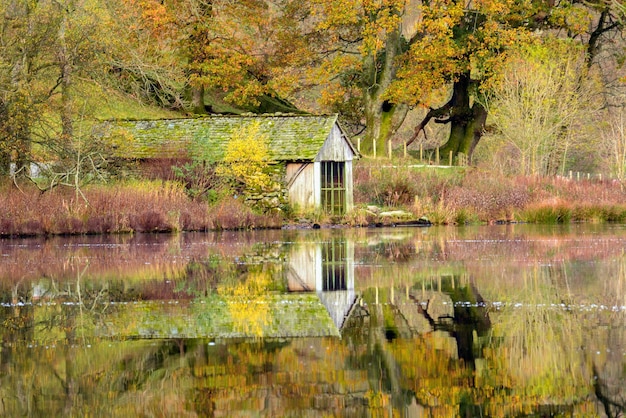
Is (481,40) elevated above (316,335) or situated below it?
above

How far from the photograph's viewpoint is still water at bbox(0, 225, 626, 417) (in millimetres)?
7930

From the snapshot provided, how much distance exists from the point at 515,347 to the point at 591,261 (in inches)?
381

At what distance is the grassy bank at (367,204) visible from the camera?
30.0m

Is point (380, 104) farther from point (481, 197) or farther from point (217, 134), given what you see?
point (217, 134)

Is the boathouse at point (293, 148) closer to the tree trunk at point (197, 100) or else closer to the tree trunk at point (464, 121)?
the tree trunk at point (197, 100)

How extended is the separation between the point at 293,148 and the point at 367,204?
3.73m

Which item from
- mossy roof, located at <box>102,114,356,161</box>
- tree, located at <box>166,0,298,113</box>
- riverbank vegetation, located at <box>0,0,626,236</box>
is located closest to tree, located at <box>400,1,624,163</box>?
riverbank vegetation, located at <box>0,0,626,236</box>

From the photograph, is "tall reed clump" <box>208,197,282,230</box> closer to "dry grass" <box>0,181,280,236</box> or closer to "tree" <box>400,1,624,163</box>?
"dry grass" <box>0,181,280,236</box>

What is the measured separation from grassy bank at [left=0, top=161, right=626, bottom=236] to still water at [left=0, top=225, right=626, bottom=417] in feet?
30.2

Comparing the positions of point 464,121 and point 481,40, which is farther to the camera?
point 464,121

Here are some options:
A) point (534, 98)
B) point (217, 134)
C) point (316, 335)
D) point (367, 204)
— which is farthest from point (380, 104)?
point (316, 335)

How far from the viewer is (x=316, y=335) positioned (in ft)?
35.7

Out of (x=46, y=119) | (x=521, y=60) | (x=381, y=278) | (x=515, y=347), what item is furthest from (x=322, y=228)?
(x=515, y=347)

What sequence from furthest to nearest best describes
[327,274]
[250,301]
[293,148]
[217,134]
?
[217,134] < [293,148] < [327,274] < [250,301]
